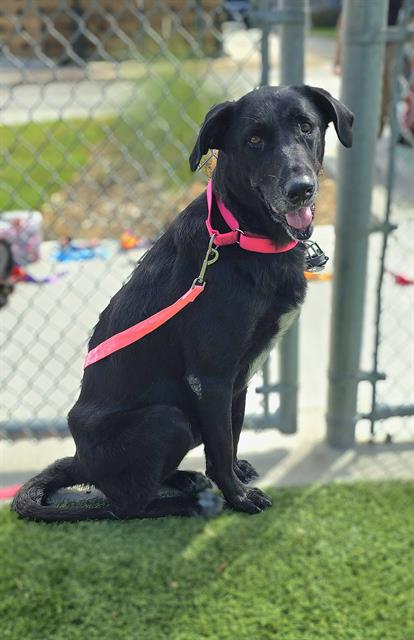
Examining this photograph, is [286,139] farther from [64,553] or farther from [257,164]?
[64,553]

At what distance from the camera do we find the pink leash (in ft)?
2.66

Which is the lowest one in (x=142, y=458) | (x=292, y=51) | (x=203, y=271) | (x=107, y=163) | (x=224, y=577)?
(x=224, y=577)

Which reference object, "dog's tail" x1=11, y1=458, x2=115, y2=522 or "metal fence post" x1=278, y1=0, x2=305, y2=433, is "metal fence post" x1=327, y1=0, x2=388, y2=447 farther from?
"dog's tail" x1=11, y1=458, x2=115, y2=522

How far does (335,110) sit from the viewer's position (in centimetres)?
91

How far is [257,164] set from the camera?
2.74 feet

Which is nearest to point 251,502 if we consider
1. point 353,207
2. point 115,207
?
point 353,207

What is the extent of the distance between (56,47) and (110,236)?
24.6 ft

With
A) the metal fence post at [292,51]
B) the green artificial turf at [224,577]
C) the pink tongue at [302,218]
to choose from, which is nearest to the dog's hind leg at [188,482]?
the pink tongue at [302,218]

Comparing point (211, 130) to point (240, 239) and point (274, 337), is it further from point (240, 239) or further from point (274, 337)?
point (274, 337)

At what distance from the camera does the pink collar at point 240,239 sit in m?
0.82

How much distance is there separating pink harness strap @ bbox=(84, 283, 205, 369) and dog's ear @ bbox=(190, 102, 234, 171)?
0.15 metres

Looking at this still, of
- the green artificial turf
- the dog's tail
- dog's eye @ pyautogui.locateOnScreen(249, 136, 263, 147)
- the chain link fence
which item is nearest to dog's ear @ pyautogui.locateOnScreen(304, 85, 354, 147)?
dog's eye @ pyautogui.locateOnScreen(249, 136, 263, 147)

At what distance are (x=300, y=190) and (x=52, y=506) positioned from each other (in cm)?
46

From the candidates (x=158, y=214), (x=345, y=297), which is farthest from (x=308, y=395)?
(x=158, y=214)
